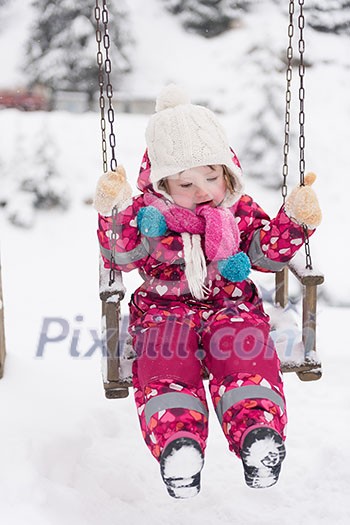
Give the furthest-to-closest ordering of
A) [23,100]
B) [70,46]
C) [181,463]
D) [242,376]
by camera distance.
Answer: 1. [23,100]
2. [70,46]
3. [242,376]
4. [181,463]

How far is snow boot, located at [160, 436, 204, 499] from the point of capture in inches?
73.9

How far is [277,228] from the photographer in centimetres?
241

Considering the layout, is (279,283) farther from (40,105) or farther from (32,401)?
(40,105)

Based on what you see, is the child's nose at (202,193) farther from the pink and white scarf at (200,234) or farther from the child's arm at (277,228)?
the child's arm at (277,228)

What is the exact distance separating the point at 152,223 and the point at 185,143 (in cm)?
27

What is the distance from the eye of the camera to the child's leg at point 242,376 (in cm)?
197

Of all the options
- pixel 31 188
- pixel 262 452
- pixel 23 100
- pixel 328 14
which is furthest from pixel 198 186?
pixel 328 14

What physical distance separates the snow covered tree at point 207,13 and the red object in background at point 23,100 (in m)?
1.94

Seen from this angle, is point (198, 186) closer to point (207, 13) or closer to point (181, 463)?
point (181, 463)

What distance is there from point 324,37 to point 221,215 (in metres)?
7.26

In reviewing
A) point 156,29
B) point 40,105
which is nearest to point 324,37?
point 156,29

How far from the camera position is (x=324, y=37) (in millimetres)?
8953

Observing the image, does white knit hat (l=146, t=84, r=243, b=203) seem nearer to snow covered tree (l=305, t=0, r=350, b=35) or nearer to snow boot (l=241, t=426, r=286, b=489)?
snow boot (l=241, t=426, r=286, b=489)

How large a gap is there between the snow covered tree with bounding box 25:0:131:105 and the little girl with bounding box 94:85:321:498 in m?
5.95
